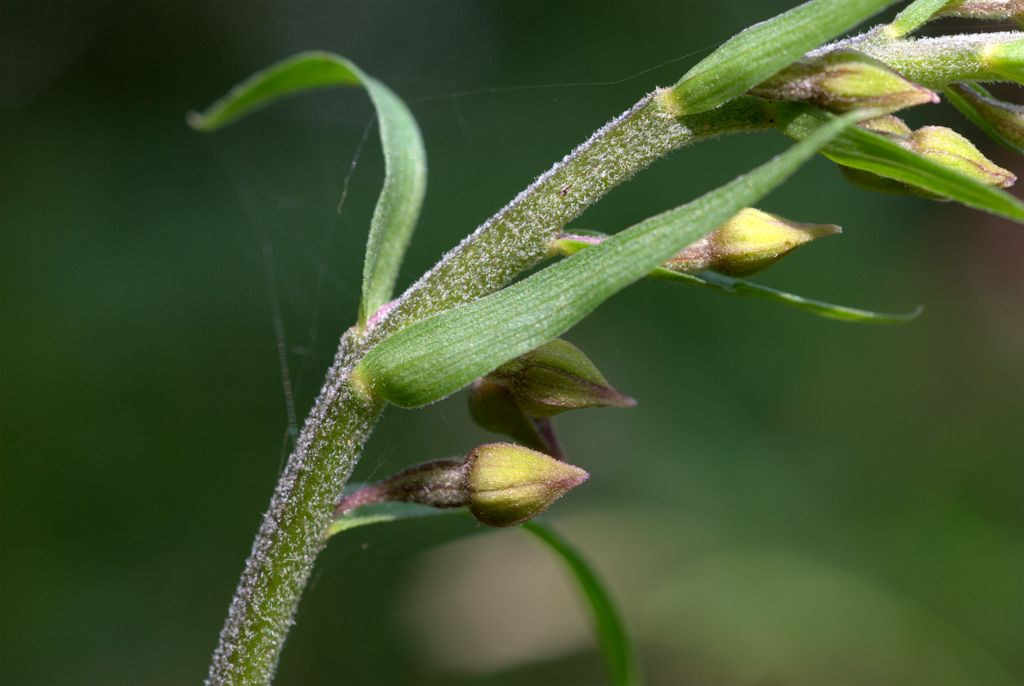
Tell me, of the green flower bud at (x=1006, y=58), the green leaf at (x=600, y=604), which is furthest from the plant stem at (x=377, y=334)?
the green leaf at (x=600, y=604)

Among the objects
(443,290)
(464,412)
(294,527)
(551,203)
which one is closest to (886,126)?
(551,203)

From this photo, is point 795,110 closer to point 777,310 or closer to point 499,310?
point 499,310

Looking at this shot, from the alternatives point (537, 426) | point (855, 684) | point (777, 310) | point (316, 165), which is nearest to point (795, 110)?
point (537, 426)

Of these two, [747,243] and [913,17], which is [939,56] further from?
Result: [747,243]

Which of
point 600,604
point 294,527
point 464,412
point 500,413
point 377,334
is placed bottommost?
point 464,412

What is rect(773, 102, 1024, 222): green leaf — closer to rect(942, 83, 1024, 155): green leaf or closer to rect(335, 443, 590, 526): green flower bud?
rect(942, 83, 1024, 155): green leaf

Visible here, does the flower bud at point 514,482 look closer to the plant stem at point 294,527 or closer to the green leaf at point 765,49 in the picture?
the plant stem at point 294,527
